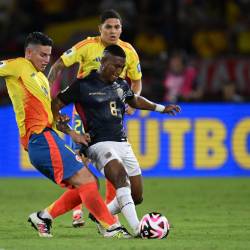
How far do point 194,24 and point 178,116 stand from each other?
5300 mm

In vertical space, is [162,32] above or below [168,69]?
above

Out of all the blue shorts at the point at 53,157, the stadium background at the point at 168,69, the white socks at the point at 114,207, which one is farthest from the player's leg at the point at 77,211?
the stadium background at the point at 168,69

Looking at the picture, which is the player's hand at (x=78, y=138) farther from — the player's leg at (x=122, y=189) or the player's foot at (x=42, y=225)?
the player's foot at (x=42, y=225)

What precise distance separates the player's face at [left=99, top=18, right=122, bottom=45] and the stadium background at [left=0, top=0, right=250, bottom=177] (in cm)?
687

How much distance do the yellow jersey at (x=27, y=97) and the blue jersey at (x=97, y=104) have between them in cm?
28

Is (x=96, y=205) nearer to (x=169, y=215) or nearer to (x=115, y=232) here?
(x=115, y=232)

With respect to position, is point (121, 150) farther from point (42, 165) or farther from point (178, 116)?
point (178, 116)

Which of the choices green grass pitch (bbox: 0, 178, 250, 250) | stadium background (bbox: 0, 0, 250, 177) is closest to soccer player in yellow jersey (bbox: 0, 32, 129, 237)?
green grass pitch (bbox: 0, 178, 250, 250)

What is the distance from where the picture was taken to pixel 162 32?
22.3 metres

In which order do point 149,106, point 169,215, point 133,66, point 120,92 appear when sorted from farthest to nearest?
point 169,215
point 133,66
point 149,106
point 120,92

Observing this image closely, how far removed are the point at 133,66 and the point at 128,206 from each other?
2496 millimetres

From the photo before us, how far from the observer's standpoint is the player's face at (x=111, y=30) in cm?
1092

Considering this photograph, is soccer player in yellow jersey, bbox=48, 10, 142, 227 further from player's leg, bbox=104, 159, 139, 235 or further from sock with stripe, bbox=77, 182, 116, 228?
sock with stripe, bbox=77, 182, 116, 228

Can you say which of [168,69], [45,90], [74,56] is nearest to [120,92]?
[45,90]
